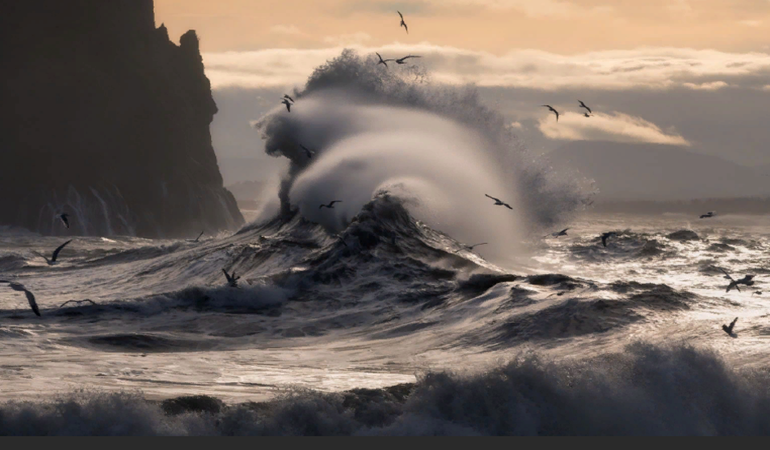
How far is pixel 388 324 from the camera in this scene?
17.8 m

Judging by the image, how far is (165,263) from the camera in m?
29.1

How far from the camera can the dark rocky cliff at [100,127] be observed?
7856 cm

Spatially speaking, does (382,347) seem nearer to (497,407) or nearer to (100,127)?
(497,407)

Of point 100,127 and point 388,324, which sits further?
point 100,127

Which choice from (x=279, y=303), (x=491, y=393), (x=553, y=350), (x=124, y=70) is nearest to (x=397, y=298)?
(x=279, y=303)

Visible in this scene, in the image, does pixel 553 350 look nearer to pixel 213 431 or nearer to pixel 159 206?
pixel 213 431

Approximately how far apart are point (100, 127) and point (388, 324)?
74338 millimetres

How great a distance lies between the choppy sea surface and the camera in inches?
430

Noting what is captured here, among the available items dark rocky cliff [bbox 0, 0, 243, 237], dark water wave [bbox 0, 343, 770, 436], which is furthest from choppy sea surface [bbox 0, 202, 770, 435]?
dark rocky cliff [bbox 0, 0, 243, 237]

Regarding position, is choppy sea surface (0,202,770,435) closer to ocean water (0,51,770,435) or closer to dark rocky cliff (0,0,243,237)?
ocean water (0,51,770,435)

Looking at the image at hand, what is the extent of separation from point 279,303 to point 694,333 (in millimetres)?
9572

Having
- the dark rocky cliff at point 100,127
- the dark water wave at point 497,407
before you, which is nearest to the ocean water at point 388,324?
the dark water wave at point 497,407

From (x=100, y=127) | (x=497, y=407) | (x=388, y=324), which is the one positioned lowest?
(x=388, y=324)

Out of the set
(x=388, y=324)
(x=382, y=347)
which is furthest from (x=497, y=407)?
(x=388, y=324)
